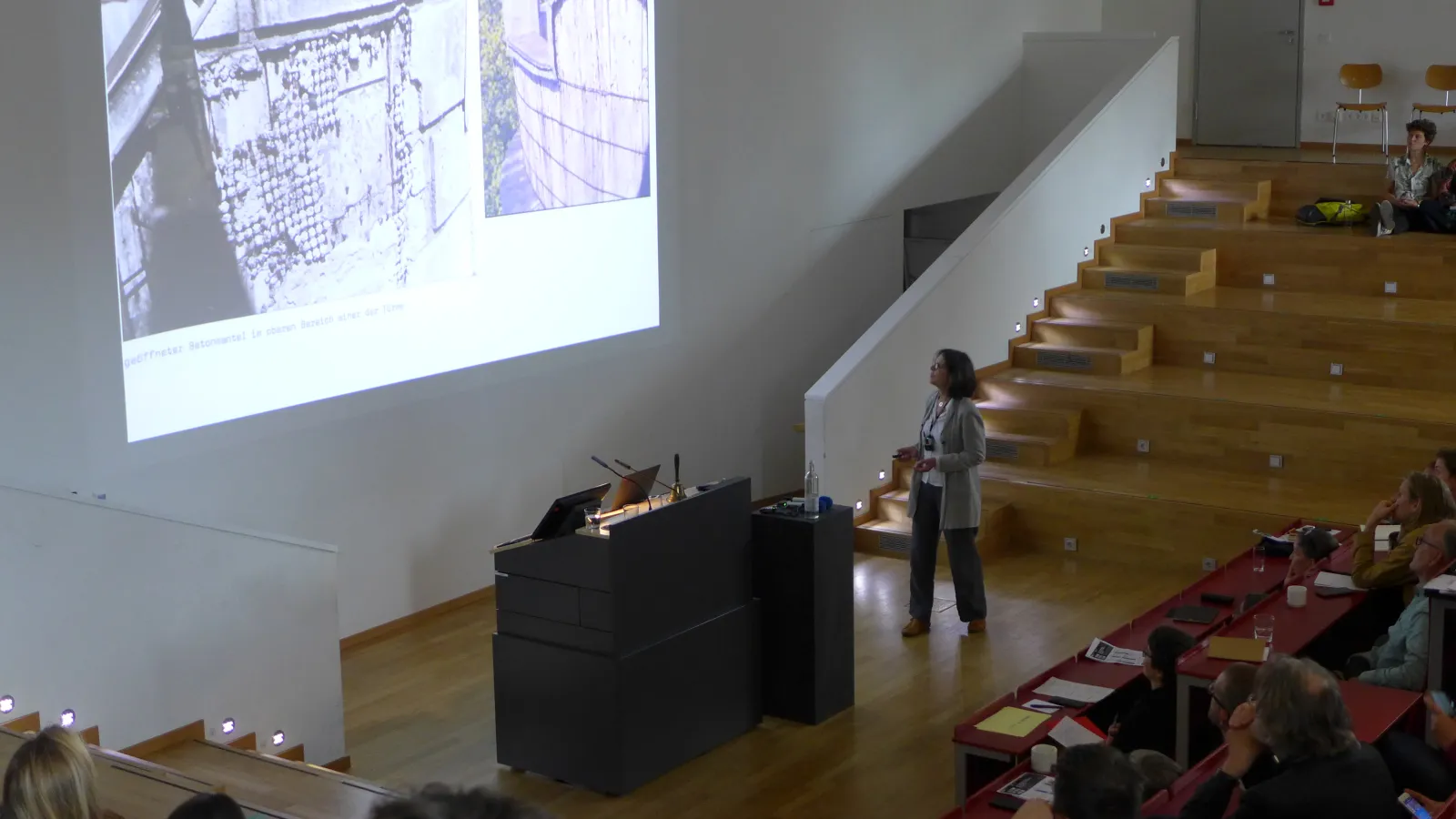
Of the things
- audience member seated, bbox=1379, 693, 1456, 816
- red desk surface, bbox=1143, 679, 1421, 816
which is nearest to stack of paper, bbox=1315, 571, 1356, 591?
red desk surface, bbox=1143, 679, 1421, 816

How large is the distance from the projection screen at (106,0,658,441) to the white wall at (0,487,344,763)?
3.30ft

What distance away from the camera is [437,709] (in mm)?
6727

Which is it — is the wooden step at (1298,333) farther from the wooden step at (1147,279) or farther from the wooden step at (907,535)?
the wooden step at (907,535)

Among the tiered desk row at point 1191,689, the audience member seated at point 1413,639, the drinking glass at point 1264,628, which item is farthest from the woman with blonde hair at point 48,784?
the audience member seated at point 1413,639

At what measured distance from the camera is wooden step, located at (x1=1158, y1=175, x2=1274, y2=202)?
11.5 metres

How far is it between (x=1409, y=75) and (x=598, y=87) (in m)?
7.67

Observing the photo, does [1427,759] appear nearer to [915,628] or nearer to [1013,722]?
[1013,722]

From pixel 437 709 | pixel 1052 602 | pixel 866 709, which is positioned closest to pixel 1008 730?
pixel 866 709

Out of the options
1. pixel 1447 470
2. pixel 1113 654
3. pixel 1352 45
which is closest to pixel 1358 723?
pixel 1113 654

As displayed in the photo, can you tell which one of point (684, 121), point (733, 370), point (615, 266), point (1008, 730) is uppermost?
point (684, 121)

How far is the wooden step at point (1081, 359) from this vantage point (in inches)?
398

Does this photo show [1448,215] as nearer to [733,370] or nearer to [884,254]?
[884,254]

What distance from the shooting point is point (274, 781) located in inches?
212

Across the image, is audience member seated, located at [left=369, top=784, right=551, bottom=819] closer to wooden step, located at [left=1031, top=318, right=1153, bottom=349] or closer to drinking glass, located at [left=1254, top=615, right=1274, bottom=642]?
drinking glass, located at [left=1254, top=615, right=1274, bottom=642]
